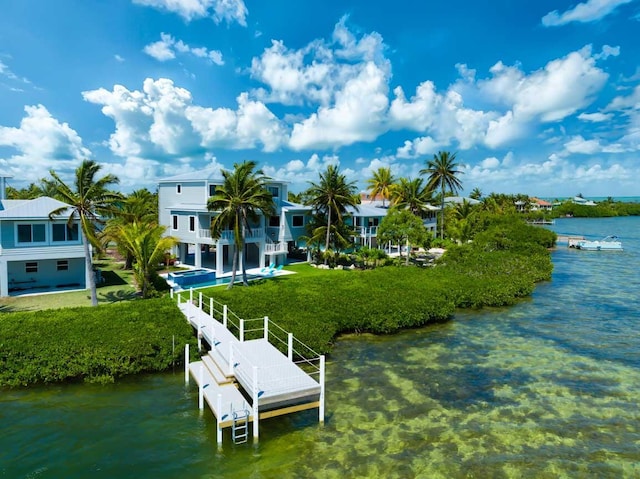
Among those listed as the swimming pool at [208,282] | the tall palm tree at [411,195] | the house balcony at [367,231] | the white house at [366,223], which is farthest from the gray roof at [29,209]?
the tall palm tree at [411,195]

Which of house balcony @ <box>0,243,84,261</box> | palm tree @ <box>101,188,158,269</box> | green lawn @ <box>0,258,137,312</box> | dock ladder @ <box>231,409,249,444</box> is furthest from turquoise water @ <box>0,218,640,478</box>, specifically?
palm tree @ <box>101,188,158,269</box>

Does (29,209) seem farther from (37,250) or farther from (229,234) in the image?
(229,234)

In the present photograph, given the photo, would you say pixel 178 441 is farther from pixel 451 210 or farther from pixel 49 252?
pixel 451 210

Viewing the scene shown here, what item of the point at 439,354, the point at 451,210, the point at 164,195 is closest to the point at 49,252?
the point at 164,195

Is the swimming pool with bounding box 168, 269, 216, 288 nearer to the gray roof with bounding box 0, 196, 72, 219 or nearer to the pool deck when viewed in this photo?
the pool deck

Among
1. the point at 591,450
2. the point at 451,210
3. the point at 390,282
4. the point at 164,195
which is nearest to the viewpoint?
the point at 591,450

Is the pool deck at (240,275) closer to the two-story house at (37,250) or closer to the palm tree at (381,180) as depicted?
the two-story house at (37,250)
